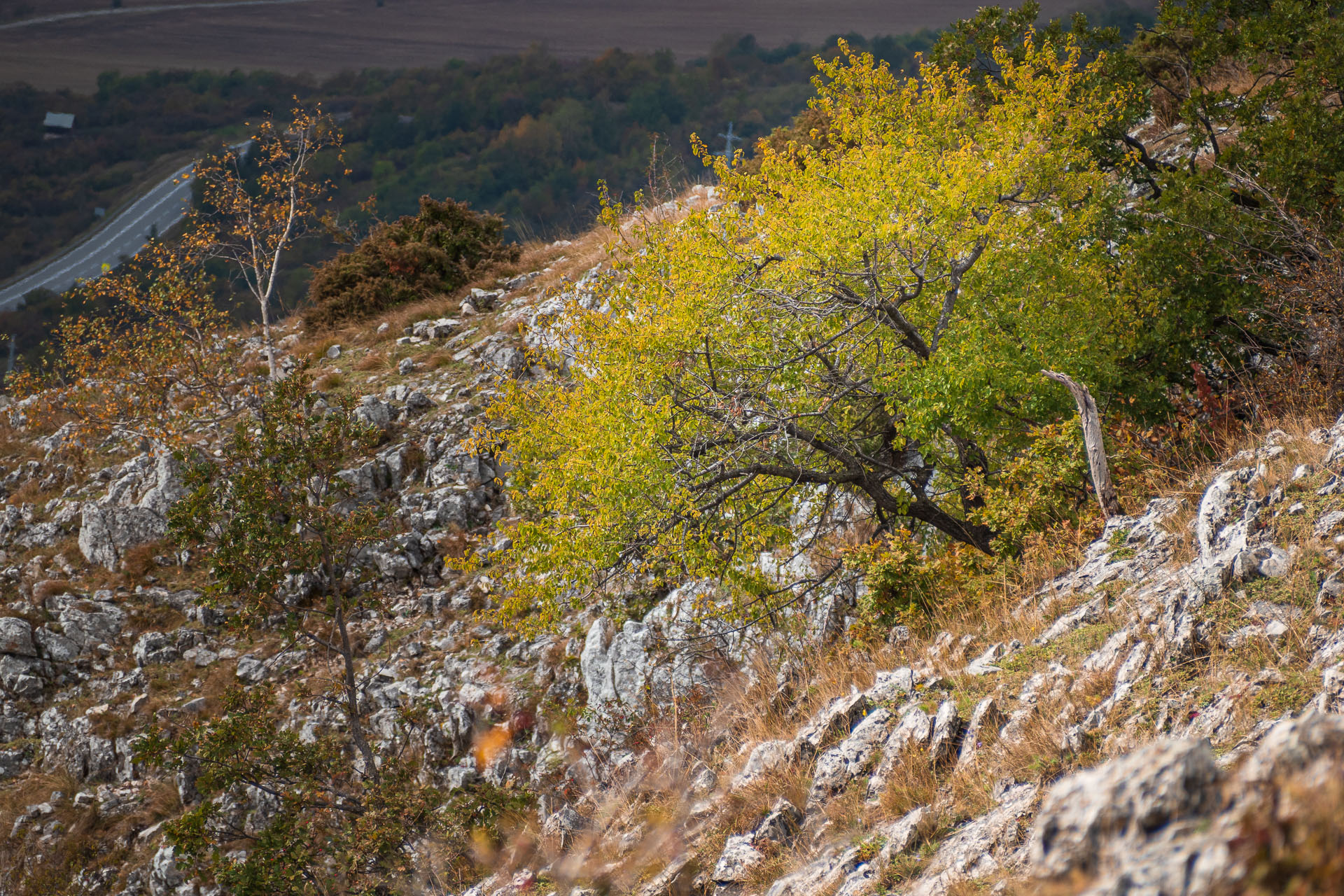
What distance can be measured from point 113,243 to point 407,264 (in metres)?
92.6

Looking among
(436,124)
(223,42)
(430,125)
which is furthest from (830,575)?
(223,42)

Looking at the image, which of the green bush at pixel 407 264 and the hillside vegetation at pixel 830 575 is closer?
the hillside vegetation at pixel 830 575

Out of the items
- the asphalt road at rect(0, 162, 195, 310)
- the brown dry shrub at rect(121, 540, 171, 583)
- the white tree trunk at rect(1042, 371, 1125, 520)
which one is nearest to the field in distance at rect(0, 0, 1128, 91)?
the asphalt road at rect(0, 162, 195, 310)

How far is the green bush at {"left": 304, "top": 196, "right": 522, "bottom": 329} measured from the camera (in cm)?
A: 2564

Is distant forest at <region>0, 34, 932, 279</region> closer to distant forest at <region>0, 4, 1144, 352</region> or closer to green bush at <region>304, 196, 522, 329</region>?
distant forest at <region>0, 4, 1144, 352</region>

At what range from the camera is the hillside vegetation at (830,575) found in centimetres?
486

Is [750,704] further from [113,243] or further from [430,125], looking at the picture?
[430,125]

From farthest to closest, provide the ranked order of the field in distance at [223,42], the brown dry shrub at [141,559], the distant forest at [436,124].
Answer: the field in distance at [223,42] < the distant forest at [436,124] < the brown dry shrub at [141,559]

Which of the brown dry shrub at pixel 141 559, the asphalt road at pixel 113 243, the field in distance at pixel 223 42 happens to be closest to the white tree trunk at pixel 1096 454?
the brown dry shrub at pixel 141 559

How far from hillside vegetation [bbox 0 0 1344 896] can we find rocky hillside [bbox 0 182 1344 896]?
4 cm

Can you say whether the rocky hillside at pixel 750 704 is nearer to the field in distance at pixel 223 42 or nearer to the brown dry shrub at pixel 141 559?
the brown dry shrub at pixel 141 559

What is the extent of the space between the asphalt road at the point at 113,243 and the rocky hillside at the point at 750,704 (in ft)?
263

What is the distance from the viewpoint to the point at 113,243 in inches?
3708

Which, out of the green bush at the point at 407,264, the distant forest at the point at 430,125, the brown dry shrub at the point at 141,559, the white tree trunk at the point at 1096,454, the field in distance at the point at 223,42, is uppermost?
the field in distance at the point at 223,42
